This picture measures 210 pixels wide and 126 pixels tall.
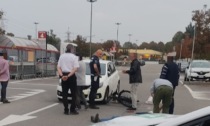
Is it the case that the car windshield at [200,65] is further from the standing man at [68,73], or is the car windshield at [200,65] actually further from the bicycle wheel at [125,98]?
the standing man at [68,73]

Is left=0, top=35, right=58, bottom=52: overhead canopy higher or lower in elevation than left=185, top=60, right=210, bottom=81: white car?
higher

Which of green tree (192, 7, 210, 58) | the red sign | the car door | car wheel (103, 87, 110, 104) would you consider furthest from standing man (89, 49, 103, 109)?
green tree (192, 7, 210, 58)

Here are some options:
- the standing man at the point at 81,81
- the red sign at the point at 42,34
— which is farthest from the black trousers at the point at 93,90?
the red sign at the point at 42,34

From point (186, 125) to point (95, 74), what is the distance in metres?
9.30

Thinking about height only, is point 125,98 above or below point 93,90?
below

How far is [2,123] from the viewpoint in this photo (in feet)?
31.7

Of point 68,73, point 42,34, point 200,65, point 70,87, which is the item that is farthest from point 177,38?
point 68,73

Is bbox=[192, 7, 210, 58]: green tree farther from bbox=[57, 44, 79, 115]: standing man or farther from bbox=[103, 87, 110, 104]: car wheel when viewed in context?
bbox=[57, 44, 79, 115]: standing man

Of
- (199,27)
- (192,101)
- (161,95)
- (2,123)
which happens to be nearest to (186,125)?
(161,95)

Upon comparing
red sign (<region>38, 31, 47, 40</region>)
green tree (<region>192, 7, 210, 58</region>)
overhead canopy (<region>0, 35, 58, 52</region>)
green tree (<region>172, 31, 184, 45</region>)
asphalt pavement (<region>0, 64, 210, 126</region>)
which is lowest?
asphalt pavement (<region>0, 64, 210, 126</region>)

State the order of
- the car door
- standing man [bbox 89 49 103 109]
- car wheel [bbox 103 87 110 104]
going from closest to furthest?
1. standing man [bbox 89 49 103 109]
2. car wheel [bbox 103 87 110 104]
3. the car door

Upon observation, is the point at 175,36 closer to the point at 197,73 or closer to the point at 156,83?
the point at 197,73

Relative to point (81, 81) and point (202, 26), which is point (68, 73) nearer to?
point (81, 81)

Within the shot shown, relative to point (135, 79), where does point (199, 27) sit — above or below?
above
